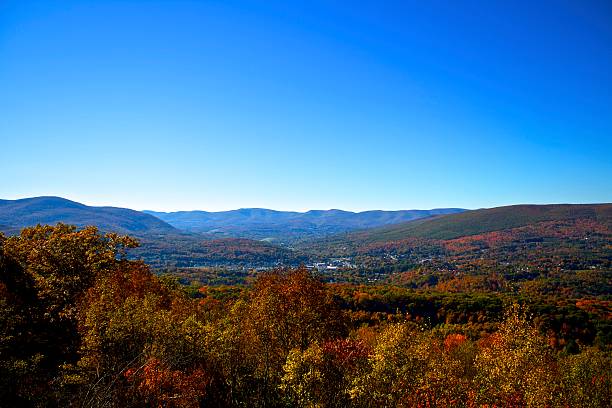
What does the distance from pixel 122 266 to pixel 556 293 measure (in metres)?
154

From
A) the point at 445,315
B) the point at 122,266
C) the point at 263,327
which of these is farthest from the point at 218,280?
the point at 263,327

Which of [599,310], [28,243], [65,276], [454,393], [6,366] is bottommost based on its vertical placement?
[599,310]

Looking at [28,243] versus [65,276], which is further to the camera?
[28,243]

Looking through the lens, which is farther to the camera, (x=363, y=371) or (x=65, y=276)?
(x=65, y=276)

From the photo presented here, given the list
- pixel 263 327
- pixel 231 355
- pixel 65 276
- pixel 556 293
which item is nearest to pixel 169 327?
pixel 231 355

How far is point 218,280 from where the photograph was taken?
608 feet

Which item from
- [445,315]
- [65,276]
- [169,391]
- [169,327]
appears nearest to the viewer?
[169,391]

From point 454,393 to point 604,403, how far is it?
54.2 feet

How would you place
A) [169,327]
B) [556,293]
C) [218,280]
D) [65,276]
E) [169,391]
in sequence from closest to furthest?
[169,391]
[169,327]
[65,276]
[556,293]
[218,280]

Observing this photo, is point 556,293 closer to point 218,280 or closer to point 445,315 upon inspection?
point 445,315

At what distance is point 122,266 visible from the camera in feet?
133

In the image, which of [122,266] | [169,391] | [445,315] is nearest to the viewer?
[169,391]

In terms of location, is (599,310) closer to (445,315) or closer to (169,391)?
(445,315)

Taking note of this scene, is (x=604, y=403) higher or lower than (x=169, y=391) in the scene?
lower
